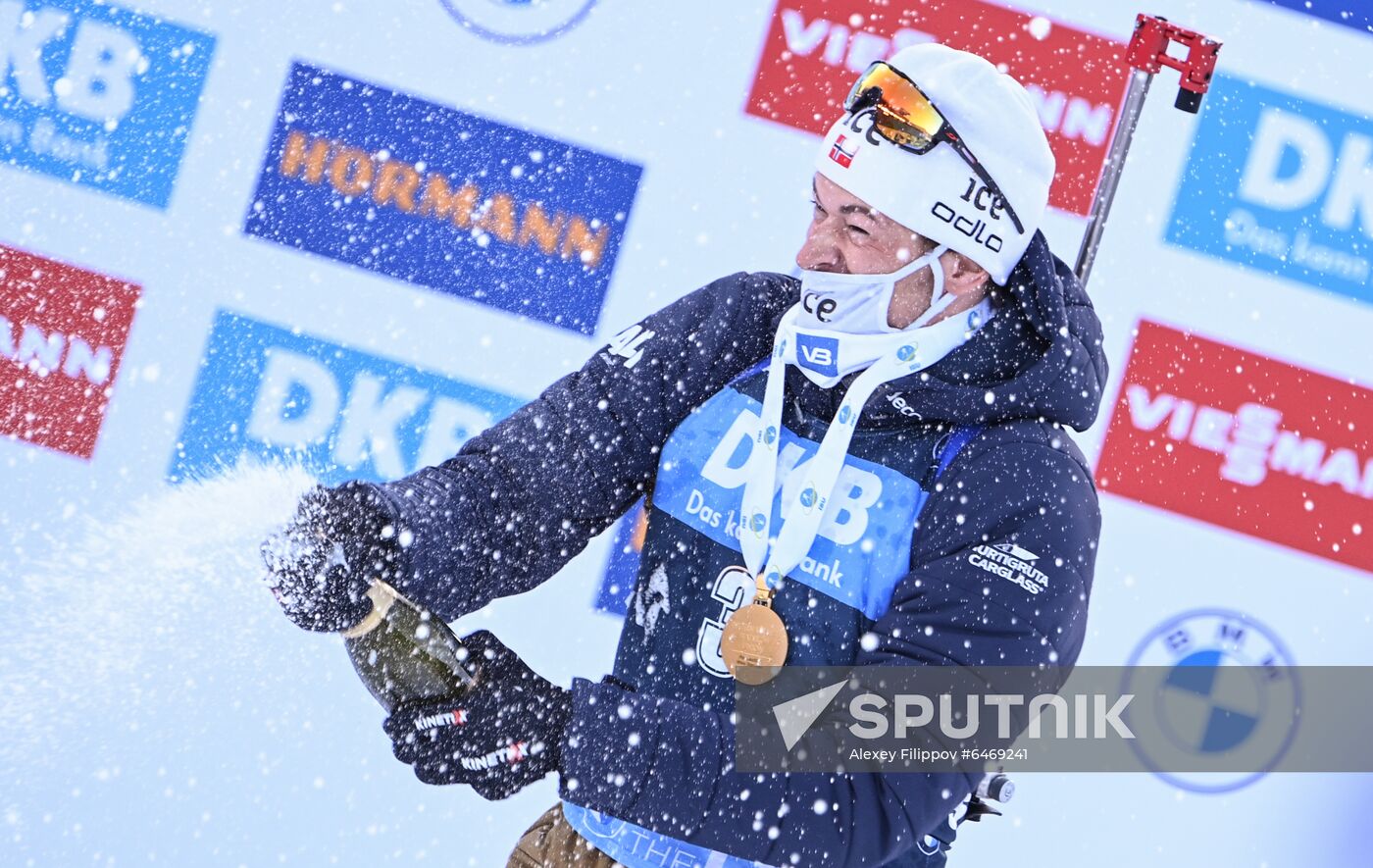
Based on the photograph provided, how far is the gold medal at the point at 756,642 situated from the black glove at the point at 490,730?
0.30 meters

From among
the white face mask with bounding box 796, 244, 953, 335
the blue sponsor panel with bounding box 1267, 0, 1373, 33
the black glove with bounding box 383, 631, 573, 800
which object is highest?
the blue sponsor panel with bounding box 1267, 0, 1373, 33

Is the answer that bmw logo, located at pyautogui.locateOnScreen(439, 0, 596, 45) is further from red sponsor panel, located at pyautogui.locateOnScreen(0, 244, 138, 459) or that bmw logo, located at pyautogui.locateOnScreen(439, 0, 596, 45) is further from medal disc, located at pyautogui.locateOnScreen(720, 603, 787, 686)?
medal disc, located at pyautogui.locateOnScreen(720, 603, 787, 686)

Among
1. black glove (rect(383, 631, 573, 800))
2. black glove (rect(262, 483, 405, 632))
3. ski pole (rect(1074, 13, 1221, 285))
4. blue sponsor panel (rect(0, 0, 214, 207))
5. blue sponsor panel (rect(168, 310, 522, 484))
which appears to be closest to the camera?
black glove (rect(383, 631, 573, 800))

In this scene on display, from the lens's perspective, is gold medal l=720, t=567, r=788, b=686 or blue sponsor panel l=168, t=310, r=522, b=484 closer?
gold medal l=720, t=567, r=788, b=686

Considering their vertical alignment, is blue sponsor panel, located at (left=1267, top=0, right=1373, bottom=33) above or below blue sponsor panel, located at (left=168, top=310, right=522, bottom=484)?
above

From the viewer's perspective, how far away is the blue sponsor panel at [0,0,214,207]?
3.49 m

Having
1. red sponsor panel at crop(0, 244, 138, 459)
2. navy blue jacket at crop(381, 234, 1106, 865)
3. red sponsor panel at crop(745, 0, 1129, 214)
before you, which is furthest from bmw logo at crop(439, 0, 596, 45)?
navy blue jacket at crop(381, 234, 1106, 865)

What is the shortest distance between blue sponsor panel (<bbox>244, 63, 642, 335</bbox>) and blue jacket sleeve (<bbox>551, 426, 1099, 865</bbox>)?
186 cm

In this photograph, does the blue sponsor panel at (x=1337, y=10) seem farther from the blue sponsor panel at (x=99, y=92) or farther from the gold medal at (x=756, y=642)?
the blue sponsor panel at (x=99, y=92)

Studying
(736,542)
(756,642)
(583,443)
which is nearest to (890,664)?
(756,642)

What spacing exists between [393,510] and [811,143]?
197 cm

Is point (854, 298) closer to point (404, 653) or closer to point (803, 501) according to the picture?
point (803, 501)

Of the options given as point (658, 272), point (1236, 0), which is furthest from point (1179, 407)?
point (658, 272)

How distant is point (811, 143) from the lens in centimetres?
362
